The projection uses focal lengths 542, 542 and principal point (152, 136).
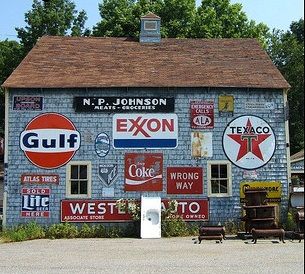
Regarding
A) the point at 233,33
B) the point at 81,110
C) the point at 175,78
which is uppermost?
the point at 233,33

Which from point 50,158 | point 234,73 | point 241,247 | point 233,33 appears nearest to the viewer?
point 241,247

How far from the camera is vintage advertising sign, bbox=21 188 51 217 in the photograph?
18.7 metres

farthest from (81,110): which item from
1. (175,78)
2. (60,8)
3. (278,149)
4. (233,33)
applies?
(60,8)

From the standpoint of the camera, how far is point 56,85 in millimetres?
19234

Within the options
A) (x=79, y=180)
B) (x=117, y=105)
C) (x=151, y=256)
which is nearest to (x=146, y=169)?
(x=79, y=180)

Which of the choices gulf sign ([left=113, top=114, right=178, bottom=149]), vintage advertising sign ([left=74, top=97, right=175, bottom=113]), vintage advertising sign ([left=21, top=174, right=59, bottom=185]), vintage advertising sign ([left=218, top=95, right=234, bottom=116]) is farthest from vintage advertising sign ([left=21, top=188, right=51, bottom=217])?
vintage advertising sign ([left=218, top=95, right=234, bottom=116])

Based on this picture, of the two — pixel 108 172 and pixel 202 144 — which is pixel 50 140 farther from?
pixel 202 144

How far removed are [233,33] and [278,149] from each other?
18487mm

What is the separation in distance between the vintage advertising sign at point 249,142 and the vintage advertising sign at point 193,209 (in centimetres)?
188

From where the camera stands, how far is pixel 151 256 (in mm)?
12359

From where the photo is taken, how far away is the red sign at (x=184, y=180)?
62.3 feet

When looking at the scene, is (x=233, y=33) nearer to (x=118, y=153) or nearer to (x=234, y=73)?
(x=234, y=73)

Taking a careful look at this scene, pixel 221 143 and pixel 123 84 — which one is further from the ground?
pixel 123 84

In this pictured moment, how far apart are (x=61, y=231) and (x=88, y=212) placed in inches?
44.5
